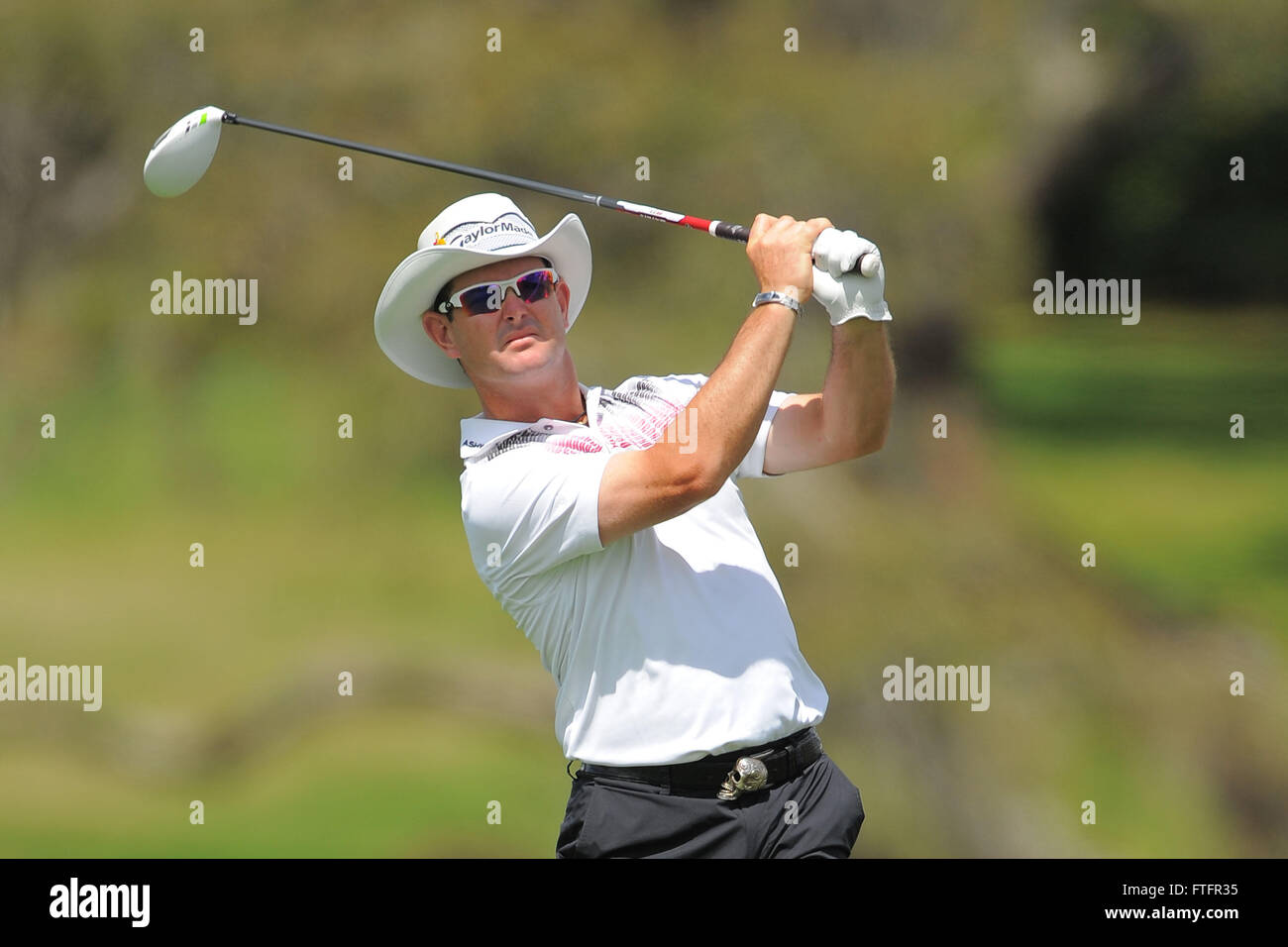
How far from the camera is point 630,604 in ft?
8.82

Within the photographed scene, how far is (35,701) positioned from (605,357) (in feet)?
18.0

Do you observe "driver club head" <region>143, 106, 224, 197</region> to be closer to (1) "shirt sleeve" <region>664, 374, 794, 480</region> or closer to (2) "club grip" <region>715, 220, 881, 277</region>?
(1) "shirt sleeve" <region>664, 374, 794, 480</region>

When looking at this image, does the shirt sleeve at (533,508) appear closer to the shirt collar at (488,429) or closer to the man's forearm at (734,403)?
the shirt collar at (488,429)

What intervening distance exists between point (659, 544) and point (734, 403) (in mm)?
363

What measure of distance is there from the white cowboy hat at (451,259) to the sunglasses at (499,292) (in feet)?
0.16

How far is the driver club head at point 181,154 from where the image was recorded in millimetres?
3387

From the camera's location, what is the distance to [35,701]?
11.0m

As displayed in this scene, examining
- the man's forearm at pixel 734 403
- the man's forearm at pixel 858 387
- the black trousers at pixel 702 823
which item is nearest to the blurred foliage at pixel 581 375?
the man's forearm at pixel 858 387

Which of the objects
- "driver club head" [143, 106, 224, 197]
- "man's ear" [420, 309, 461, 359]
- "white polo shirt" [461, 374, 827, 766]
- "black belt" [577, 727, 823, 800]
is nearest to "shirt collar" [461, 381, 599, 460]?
"white polo shirt" [461, 374, 827, 766]

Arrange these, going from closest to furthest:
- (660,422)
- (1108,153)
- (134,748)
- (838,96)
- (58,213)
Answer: (660,422)
(838,96)
(58,213)
(134,748)
(1108,153)

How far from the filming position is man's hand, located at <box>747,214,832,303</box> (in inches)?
102

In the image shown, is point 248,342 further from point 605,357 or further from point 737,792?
point 737,792

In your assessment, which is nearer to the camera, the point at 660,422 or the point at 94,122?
the point at 660,422

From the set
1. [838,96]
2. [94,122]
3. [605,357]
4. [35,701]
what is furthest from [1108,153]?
[35,701]
